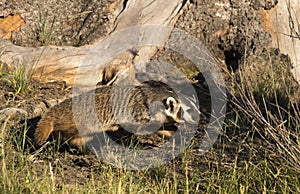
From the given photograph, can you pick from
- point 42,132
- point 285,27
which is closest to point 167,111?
point 42,132

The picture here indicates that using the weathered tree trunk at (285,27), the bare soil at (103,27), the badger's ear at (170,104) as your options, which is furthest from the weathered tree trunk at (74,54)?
the badger's ear at (170,104)

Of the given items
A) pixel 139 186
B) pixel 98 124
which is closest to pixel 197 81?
pixel 98 124

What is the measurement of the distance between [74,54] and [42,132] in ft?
5.49

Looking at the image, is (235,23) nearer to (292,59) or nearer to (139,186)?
(292,59)

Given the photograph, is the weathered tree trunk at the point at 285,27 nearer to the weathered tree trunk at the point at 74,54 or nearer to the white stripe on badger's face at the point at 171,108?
the weathered tree trunk at the point at 74,54

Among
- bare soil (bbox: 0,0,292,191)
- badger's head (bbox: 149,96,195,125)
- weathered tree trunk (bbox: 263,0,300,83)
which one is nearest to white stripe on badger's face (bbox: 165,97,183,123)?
badger's head (bbox: 149,96,195,125)

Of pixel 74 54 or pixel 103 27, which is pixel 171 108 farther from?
pixel 103 27

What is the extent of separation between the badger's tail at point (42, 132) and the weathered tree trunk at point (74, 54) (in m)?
1.30

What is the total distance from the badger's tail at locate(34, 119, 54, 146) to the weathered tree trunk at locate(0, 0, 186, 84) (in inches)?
51.1

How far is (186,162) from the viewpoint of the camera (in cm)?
461

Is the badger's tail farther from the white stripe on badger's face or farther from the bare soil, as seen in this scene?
the white stripe on badger's face

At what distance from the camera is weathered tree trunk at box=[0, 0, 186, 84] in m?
6.42

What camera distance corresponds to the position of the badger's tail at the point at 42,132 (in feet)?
16.4

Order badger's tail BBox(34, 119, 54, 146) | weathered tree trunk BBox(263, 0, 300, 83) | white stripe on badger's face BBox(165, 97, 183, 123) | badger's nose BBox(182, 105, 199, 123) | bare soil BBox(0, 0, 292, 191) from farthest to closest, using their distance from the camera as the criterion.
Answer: weathered tree trunk BBox(263, 0, 300, 83) < bare soil BBox(0, 0, 292, 191) < badger's nose BBox(182, 105, 199, 123) < white stripe on badger's face BBox(165, 97, 183, 123) < badger's tail BBox(34, 119, 54, 146)
